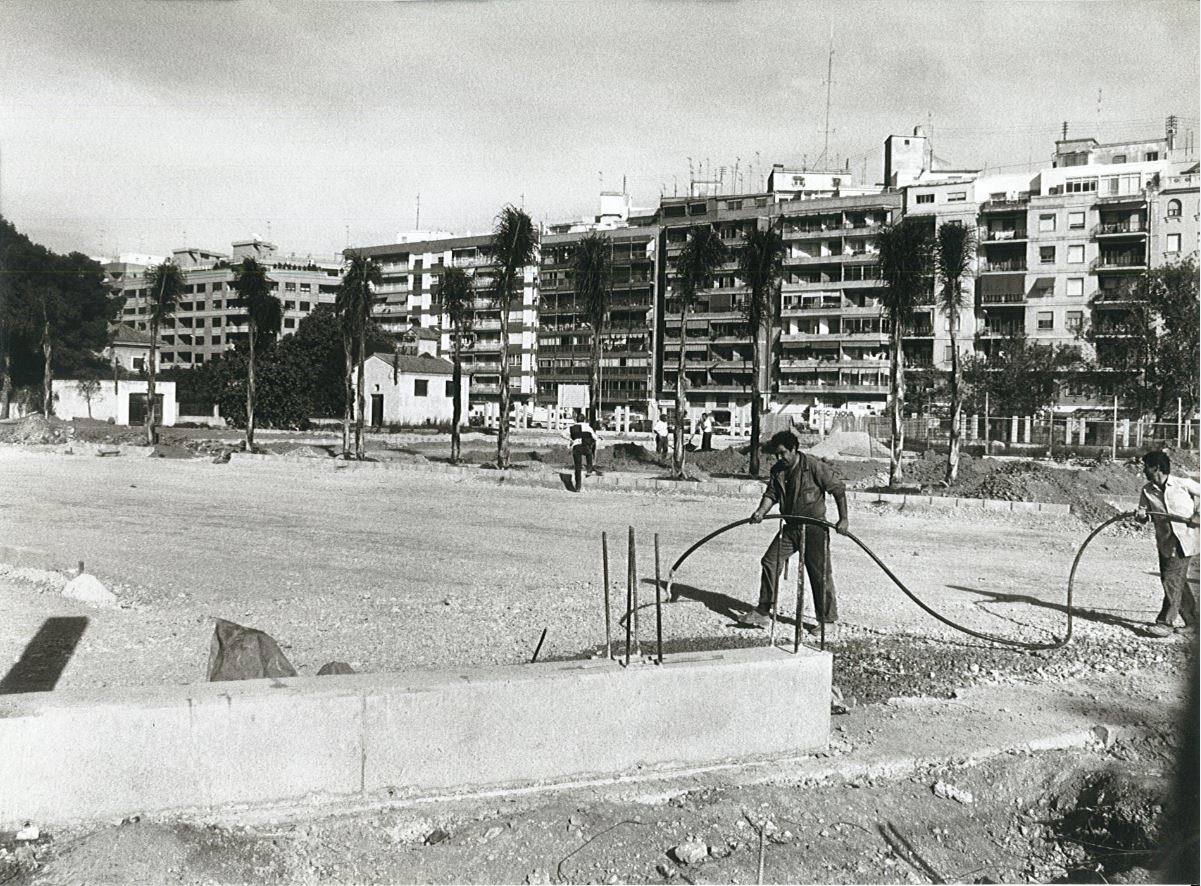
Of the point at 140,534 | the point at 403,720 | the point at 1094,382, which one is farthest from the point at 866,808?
the point at 1094,382

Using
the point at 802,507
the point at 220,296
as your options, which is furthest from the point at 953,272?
the point at 220,296

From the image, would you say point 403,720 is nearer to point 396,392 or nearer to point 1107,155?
point 396,392

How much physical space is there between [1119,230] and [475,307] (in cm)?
5661

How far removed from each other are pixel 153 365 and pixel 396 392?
17816 millimetres

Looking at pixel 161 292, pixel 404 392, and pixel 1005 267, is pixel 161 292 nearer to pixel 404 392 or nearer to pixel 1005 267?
pixel 404 392

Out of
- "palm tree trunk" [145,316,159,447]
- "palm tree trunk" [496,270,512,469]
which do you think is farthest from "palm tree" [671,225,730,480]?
"palm tree trunk" [145,316,159,447]

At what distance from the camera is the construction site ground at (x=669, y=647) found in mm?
4211

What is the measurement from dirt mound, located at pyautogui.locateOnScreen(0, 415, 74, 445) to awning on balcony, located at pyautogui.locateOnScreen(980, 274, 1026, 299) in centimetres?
6039

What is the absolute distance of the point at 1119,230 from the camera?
67312mm

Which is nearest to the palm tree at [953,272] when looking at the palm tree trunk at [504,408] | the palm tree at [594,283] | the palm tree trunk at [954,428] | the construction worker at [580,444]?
the palm tree trunk at [954,428]

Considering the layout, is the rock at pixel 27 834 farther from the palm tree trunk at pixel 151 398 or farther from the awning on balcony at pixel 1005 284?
the awning on balcony at pixel 1005 284

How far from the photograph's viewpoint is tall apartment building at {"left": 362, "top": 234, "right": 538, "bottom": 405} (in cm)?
9225

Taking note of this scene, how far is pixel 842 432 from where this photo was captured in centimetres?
3644

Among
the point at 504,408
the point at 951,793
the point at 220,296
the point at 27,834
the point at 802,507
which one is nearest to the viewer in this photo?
the point at 27,834
